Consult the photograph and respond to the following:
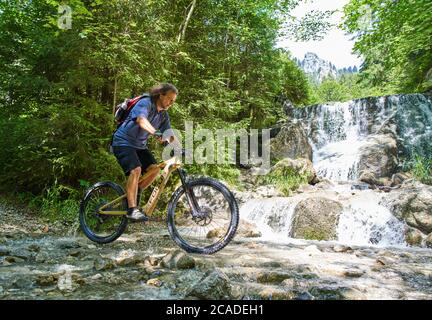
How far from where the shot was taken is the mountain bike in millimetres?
4285

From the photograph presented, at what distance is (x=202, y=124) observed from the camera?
411 inches

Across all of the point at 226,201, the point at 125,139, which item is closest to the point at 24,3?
the point at 125,139

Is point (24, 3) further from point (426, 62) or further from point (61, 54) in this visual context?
point (426, 62)

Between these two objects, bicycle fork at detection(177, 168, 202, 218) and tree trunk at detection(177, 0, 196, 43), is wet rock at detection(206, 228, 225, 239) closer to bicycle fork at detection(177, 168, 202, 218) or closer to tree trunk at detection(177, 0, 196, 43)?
bicycle fork at detection(177, 168, 202, 218)

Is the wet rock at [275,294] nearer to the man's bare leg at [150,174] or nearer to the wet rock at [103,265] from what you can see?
the wet rock at [103,265]

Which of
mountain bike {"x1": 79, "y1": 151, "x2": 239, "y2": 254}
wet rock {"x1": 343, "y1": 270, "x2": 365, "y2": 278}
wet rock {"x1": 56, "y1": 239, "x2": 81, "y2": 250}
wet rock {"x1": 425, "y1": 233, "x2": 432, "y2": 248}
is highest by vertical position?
mountain bike {"x1": 79, "y1": 151, "x2": 239, "y2": 254}

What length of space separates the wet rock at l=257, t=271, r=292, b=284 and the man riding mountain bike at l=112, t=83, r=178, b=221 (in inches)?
69.2

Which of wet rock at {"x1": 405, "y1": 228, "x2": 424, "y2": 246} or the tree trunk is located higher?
the tree trunk

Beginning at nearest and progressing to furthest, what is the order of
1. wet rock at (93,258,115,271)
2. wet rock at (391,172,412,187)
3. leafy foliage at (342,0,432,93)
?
wet rock at (93,258,115,271) → leafy foliage at (342,0,432,93) → wet rock at (391,172,412,187)

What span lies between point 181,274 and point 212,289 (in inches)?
30.8

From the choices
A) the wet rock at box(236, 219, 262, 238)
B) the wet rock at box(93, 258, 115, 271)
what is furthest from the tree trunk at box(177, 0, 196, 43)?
the wet rock at box(93, 258, 115, 271)

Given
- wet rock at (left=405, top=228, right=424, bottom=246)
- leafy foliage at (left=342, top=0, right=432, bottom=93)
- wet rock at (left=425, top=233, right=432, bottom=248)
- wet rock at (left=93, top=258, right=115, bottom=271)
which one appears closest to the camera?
wet rock at (left=93, top=258, right=115, bottom=271)

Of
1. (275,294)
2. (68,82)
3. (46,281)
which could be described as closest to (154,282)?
(46,281)
